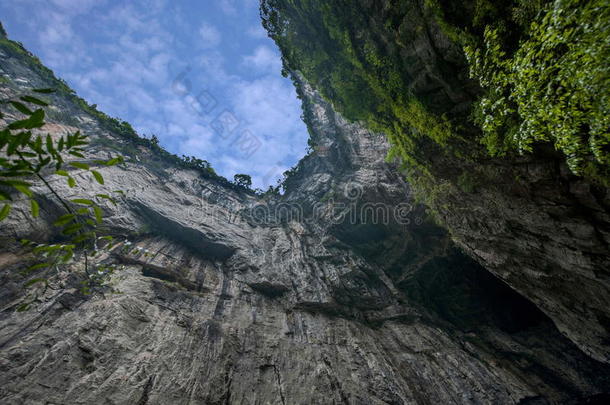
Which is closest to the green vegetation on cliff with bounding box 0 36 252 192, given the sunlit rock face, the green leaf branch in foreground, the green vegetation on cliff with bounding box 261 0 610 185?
the sunlit rock face

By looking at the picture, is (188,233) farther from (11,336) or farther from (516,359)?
(516,359)

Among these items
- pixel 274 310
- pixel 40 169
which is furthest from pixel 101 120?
pixel 40 169

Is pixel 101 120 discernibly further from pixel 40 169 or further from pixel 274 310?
pixel 40 169

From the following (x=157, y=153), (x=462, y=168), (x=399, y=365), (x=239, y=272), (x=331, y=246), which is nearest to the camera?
(x=462, y=168)

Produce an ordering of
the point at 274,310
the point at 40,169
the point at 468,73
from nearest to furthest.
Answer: the point at 40,169, the point at 468,73, the point at 274,310

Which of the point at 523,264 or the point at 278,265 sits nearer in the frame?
the point at 523,264

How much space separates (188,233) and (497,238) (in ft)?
55.8

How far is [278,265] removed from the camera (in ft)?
59.6

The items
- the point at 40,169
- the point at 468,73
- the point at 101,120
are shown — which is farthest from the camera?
the point at 101,120

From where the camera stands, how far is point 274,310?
15125mm

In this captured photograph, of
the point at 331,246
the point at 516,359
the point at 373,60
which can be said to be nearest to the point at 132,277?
the point at 331,246

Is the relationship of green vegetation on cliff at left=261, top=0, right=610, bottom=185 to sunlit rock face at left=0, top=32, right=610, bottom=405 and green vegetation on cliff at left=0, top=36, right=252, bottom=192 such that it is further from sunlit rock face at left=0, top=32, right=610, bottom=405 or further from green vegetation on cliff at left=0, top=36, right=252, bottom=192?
green vegetation on cliff at left=0, top=36, right=252, bottom=192

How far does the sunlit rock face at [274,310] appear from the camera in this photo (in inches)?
364

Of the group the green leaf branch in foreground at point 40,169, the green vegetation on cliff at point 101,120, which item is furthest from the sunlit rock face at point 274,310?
the green leaf branch in foreground at point 40,169
